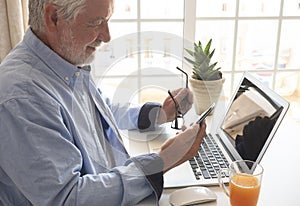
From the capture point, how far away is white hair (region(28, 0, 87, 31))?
3.31 feet

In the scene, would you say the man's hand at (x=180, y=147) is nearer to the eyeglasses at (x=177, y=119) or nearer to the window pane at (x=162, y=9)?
the eyeglasses at (x=177, y=119)

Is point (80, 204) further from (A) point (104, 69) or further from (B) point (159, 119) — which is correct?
(B) point (159, 119)

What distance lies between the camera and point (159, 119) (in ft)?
4.67

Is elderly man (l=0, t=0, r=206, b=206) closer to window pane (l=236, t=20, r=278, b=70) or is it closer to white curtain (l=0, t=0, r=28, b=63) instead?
white curtain (l=0, t=0, r=28, b=63)

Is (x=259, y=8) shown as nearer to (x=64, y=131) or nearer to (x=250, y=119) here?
(x=250, y=119)

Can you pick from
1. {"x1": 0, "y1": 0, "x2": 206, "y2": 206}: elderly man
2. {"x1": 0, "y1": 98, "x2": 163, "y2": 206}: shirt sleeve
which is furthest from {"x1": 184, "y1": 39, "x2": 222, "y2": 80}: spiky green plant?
{"x1": 0, "y1": 98, "x2": 163, "y2": 206}: shirt sleeve

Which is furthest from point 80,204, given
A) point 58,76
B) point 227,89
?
point 227,89

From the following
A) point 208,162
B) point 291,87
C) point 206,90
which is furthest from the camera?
point 291,87

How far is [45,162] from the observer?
0.90 meters

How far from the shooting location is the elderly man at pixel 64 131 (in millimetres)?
903

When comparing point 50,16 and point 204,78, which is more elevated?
point 50,16

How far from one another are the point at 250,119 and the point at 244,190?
349 mm

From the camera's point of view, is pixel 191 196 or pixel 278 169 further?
pixel 278 169

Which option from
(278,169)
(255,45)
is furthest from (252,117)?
(255,45)
